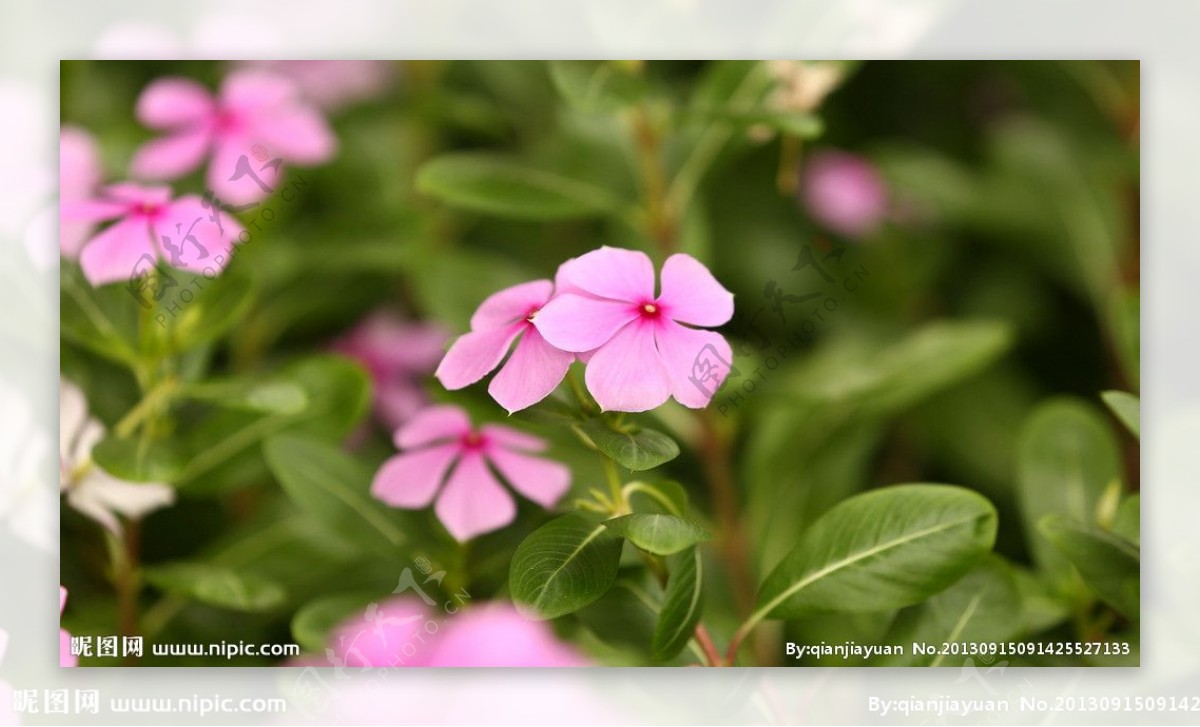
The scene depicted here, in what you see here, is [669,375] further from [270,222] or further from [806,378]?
[270,222]

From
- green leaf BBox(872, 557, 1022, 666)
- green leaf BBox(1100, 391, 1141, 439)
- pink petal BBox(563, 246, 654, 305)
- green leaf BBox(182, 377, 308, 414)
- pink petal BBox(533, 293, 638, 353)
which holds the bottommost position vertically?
green leaf BBox(872, 557, 1022, 666)

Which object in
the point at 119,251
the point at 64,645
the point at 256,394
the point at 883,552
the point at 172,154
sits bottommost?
the point at 64,645

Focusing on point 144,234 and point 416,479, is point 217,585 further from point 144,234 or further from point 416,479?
point 144,234

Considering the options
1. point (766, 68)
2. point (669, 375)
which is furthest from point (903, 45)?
point (669, 375)

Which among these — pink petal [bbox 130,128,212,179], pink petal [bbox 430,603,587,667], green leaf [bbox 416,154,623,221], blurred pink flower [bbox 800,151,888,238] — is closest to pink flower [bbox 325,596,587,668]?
pink petal [bbox 430,603,587,667]

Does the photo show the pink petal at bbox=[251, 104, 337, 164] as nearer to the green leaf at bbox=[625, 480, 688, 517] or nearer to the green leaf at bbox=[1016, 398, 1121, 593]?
the green leaf at bbox=[625, 480, 688, 517]

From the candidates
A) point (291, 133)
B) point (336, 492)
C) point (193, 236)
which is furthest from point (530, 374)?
point (291, 133)
